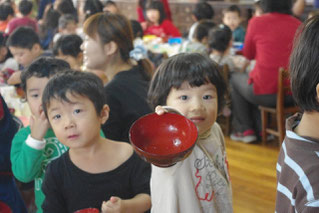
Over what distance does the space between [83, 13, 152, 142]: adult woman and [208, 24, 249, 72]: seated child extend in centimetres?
149

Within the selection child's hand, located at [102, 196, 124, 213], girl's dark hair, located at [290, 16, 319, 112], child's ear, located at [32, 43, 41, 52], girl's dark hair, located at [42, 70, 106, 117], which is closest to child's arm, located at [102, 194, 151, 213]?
child's hand, located at [102, 196, 124, 213]

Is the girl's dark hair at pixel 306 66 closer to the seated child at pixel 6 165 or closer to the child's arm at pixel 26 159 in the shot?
the child's arm at pixel 26 159

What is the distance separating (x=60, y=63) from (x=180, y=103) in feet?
2.42

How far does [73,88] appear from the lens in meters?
1.41

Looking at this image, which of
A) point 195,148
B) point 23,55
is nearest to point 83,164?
point 195,148

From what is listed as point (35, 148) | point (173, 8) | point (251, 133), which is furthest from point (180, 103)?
point (173, 8)

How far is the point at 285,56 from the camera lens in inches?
128

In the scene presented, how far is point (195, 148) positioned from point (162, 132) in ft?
0.69

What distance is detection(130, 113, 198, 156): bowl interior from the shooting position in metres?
1.09

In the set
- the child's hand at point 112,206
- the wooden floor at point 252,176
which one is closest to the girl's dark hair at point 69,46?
the wooden floor at point 252,176

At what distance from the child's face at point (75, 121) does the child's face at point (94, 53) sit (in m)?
0.84

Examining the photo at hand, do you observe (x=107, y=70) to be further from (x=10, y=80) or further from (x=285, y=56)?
(x=285, y=56)

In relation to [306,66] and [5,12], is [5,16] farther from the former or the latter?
[306,66]

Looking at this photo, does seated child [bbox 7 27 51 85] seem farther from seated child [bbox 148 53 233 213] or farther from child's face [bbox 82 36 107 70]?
seated child [bbox 148 53 233 213]
